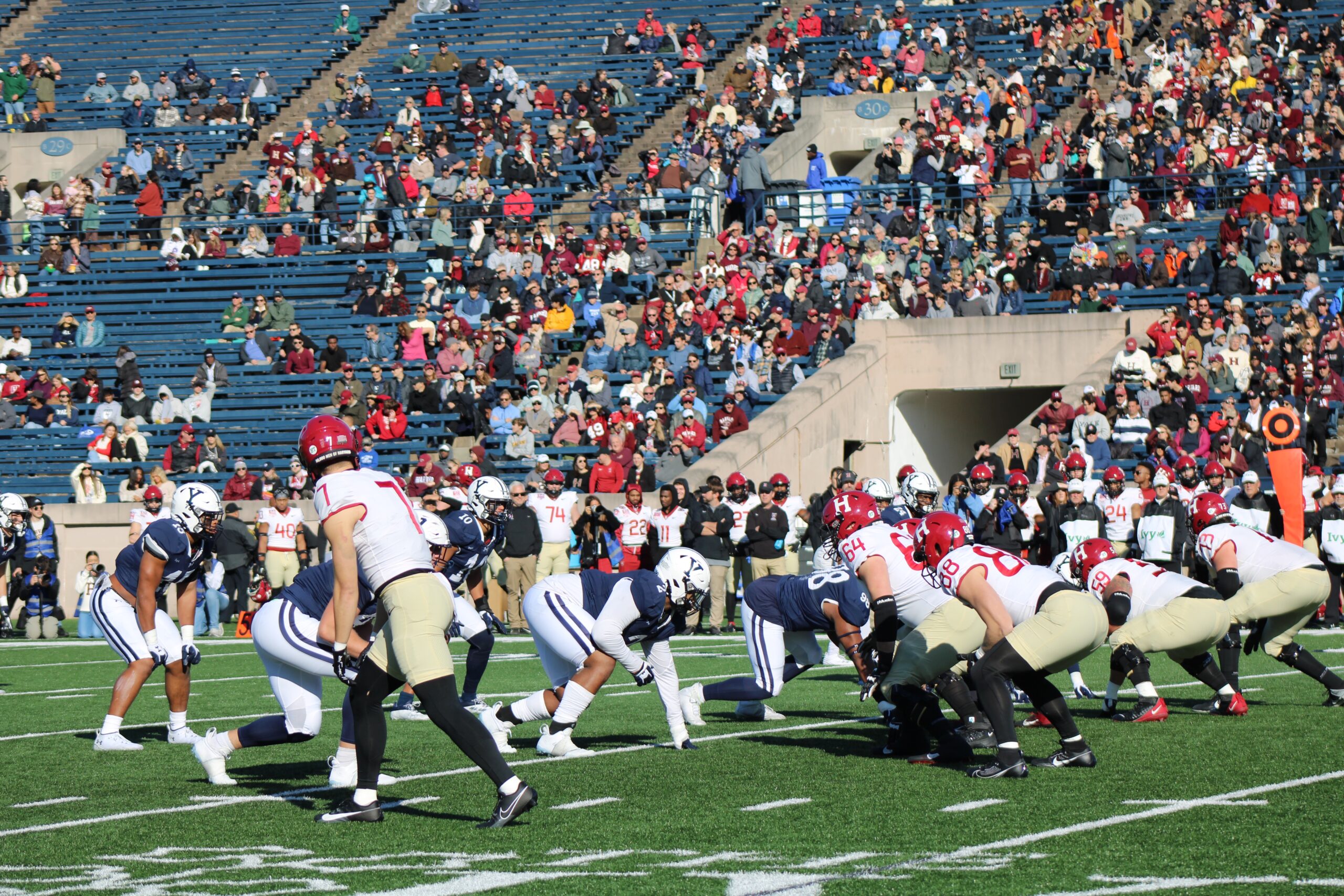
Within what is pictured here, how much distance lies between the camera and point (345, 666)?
7.34 meters

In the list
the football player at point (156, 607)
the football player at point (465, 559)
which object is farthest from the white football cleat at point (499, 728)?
the football player at point (156, 607)

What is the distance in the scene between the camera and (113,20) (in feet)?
120

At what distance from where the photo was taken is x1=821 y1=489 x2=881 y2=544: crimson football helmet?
1024cm

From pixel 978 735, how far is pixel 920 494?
4.16 m

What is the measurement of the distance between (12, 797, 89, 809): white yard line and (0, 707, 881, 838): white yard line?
0.51m

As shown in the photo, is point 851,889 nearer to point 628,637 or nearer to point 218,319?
point 628,637

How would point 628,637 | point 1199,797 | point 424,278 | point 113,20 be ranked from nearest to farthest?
point 1199,797 → point 628,637 → point 424,278 → point 113,20

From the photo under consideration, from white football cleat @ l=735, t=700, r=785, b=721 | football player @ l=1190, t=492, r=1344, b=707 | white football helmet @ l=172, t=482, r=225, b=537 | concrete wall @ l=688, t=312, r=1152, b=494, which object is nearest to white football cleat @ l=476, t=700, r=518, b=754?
white football cleat @ l=735, t=700, r=785, b=721

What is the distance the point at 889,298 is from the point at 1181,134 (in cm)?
519

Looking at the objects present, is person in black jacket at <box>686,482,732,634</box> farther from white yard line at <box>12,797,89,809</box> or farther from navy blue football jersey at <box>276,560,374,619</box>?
white yard line at <box>12,797,89,809</box>

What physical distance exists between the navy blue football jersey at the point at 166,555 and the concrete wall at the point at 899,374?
12.4 metres

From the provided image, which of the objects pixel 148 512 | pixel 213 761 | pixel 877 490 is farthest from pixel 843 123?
pixel 213 761

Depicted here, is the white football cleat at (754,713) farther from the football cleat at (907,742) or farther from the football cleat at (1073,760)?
the football cleat at (1073,760)

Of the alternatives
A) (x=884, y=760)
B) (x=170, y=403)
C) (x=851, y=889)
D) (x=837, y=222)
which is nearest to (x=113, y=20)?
(x=170, y=403)
